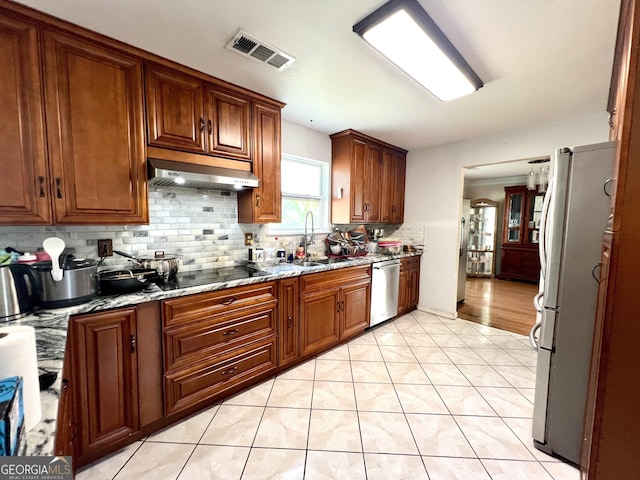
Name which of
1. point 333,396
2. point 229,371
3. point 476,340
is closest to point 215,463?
point 229,371

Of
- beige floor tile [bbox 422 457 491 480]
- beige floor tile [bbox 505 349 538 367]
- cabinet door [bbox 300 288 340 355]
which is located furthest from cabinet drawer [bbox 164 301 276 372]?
beige floor tile [bbox 505 349 538 367]

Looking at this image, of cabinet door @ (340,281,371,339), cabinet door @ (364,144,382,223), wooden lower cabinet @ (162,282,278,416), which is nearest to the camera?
wooden lower cabinet @ (162,282,278,416)

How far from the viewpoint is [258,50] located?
1.70 m

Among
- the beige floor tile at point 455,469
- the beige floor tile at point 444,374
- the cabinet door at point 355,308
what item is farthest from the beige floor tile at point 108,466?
the beige floor tile at point 444,374

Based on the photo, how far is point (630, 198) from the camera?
891mm

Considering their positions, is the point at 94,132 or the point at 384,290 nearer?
the point at 94,132

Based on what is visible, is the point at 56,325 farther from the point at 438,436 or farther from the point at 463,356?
the point at 463,356

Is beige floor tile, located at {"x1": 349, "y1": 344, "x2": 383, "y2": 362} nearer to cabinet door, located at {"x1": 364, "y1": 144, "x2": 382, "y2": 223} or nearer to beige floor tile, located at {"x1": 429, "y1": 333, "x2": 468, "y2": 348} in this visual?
beige floor tile, located at {"x1": 429, "y1": 333, "x2": 468, "y2": 348}

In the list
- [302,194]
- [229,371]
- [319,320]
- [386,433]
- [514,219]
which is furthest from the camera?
[514,219]

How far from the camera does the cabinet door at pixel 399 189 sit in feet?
13.2

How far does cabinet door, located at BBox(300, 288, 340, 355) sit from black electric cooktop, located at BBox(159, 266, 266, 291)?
57 centimetres

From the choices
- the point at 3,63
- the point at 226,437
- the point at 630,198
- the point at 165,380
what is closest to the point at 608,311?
the point at 630,198

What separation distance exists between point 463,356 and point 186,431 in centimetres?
253

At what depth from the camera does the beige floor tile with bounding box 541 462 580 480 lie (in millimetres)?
1444
